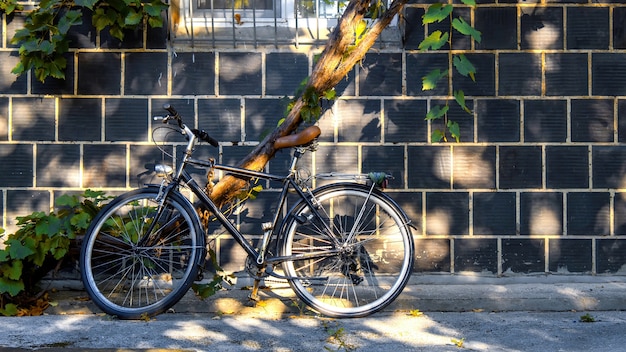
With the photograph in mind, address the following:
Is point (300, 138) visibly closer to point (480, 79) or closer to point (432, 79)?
point (432, 79)

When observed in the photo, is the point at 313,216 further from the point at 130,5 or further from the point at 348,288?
the point at 130,5

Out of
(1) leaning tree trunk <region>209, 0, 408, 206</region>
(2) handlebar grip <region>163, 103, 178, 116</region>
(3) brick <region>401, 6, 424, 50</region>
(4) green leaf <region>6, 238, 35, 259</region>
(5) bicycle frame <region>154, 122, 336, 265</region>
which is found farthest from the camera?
(3) brick <region>401, 6, 424, 50</region>

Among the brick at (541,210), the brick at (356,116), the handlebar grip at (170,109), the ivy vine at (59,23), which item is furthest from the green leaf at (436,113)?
the ivy vine at (59,23)

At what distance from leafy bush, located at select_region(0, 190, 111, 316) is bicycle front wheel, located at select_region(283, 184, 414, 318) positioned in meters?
1.36

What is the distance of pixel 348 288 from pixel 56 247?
73.6 inches

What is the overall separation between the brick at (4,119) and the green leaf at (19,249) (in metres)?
0.92

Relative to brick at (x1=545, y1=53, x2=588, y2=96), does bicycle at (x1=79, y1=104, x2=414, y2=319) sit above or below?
below

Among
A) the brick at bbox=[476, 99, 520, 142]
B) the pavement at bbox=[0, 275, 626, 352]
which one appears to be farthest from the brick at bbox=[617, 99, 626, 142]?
the pavement at bbox=[0, 275, 626, 352]

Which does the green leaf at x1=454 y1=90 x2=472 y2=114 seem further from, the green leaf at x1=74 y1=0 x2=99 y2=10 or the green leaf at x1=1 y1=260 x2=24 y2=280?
the green leaf at x1=1 y1=260 x2=24 y2=280

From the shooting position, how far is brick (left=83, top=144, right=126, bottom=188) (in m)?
5.82

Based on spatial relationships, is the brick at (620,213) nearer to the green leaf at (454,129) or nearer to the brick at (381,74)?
the green leaf at (454,129)

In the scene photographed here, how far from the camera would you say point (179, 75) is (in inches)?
228

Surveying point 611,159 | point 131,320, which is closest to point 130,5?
point 131,320

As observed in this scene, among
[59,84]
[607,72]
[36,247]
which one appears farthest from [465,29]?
[36,247]
